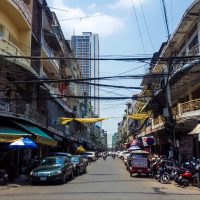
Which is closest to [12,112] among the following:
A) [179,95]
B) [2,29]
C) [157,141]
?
[2,29]

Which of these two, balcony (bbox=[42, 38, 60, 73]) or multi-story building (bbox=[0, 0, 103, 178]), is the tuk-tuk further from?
balcony (bbox=[42, 38, 60, 73])

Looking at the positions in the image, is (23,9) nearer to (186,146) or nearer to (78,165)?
(78,165)

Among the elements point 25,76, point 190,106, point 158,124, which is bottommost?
point 190,106

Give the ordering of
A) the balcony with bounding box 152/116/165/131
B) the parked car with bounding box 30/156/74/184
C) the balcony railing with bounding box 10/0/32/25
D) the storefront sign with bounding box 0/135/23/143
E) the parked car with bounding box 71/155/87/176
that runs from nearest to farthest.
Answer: the parked car with bounding box 30/156/74/184 < the storefront sign with bounding box 0/135/23/143 < the balcony railing with bounding box 10/0/32/25 < the parked car with bounding box 71/155/87/176 < the balcony with bounding box 152/116/165/131

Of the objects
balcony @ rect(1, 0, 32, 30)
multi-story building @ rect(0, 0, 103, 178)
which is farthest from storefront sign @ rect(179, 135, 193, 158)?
balcony @ rect(1, 0, 32, 30)

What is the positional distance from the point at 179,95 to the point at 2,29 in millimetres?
19432

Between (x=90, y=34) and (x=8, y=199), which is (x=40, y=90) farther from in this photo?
(x=8, y=199)

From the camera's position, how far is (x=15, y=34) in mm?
33438

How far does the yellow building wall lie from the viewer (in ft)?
99.4

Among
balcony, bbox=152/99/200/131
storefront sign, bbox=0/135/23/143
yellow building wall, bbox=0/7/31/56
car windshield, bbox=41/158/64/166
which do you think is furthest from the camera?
balcony, bbox=152/99/200/131

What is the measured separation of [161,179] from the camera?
83.7 feet

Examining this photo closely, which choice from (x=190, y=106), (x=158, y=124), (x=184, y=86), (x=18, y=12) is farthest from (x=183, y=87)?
(x=18, y=12)

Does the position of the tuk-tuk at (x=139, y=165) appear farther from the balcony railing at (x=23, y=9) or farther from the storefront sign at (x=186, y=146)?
the balcony railing at (x=23, y=9)

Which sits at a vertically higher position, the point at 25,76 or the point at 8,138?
the point at 25,76
